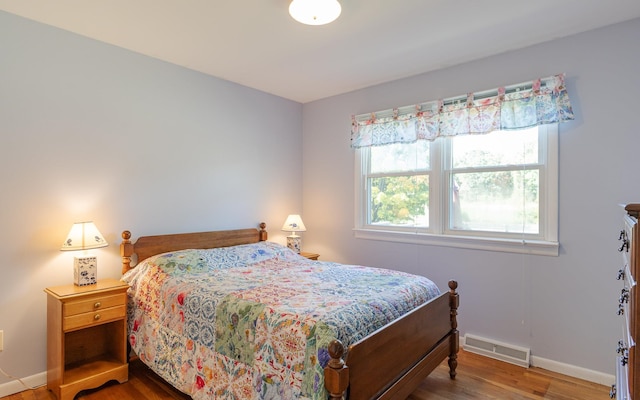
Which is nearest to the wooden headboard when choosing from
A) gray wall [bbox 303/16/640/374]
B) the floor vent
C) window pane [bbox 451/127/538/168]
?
gray wall [bbox 303/16/640/374]

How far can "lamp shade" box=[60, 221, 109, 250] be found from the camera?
2.39 m

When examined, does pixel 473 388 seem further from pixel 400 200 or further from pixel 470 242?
pixel 400 200

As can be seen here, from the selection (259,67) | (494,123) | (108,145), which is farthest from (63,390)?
(494,123)

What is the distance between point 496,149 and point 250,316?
247 cm

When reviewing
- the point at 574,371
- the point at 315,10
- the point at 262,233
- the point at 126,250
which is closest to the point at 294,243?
the point at 262,233

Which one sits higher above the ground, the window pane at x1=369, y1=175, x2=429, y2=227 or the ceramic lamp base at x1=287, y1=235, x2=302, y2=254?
the window pane at x1=369, y1=175, x2=429, y2=227

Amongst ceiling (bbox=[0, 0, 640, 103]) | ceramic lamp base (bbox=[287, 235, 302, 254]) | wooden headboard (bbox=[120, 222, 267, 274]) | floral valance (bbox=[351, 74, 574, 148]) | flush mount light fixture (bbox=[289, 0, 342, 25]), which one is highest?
ceiling (bbox=[0, 0, 640, 103])

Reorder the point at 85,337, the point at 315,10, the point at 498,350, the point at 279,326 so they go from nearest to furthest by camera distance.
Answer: the point at 279,326
the point at 315,10
the point at 85,337
the point at 498,350

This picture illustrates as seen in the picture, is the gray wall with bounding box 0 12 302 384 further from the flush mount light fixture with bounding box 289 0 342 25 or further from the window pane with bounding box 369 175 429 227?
the flush mount light fixture with bounding box 289 0 342 25

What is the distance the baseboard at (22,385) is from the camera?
91.7 inches

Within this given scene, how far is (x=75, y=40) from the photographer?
263 centimetres

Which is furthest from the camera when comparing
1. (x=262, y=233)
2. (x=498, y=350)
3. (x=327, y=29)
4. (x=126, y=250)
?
(x=262, y=233)

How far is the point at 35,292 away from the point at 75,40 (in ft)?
6.19

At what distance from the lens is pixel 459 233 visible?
3211 millimetres
